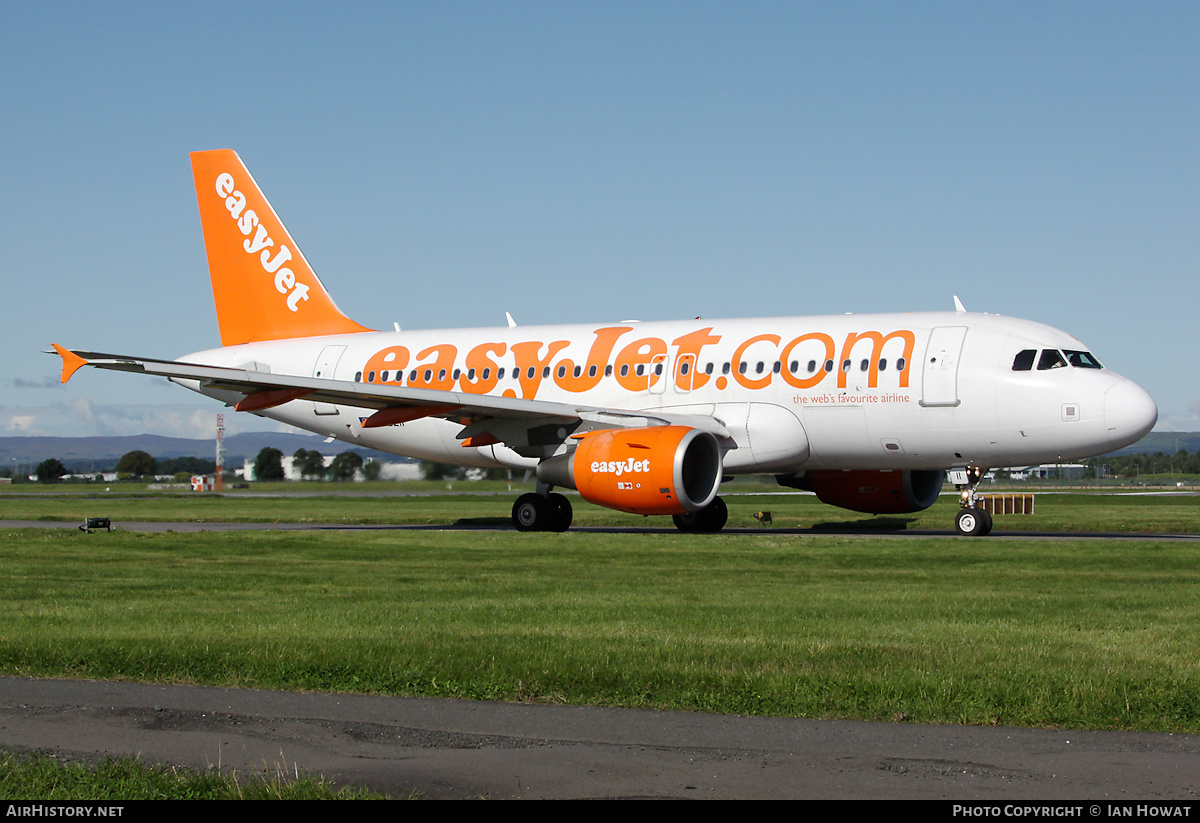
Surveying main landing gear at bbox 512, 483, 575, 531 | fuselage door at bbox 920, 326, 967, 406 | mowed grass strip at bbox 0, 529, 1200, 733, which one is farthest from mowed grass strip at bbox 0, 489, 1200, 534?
mowed grass strip at bbox 0, 529, 1200, 733

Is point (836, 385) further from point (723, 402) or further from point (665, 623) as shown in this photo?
point (665, 623)

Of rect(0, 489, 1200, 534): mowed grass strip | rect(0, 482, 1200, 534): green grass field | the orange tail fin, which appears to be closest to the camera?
rect(0, 489, 1200, 534): mowed grass strip

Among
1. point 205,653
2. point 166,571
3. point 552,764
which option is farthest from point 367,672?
point 166,571

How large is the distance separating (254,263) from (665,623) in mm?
23385

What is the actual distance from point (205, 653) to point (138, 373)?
17501 mm

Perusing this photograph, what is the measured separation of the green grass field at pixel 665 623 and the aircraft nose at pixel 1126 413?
224cm

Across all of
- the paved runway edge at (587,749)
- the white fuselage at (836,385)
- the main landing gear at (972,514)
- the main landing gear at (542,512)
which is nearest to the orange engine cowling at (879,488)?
the white fuselage at (836,385)

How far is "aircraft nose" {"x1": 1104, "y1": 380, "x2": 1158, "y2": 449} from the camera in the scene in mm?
21516

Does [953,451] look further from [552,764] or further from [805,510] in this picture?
[552,764]

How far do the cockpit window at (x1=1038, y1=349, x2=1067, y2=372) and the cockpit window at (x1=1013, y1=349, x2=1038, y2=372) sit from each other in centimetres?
15

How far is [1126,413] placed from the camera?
21.5m

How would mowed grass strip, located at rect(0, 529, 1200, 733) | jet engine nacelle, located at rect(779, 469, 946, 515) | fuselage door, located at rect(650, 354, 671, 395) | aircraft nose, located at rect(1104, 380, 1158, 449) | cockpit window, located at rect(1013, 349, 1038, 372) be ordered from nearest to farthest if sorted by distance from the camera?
1. mowed grass strip, located at rect(0, 529, 1200, 733)
2. aircraft nose, located at rect(1104, 380, 1158, 449)
3. cockpit window, located at rect(1013, 349, 1038, 372)
4. fuselage door, located at rect(650, 354, 671, 395)
5. jet engine nacelle, located at rect(779, 469, 946, 515)

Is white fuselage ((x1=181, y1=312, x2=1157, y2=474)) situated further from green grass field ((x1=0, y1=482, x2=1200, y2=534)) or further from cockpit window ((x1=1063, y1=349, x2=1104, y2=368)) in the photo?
green grass field ((x1=0, y1=482, x2=1200, y2=534))

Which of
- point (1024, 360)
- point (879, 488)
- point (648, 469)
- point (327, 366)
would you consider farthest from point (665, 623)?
point (327, 366)
